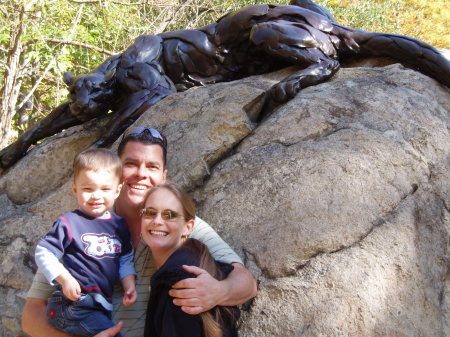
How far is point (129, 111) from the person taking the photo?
399cm

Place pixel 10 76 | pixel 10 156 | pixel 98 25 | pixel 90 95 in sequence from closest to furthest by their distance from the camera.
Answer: pixel 90 95, pixel 10 156, pixel 10 76, pixel 98 25

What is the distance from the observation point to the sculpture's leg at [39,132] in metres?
4.38

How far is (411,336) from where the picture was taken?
214 centimetres

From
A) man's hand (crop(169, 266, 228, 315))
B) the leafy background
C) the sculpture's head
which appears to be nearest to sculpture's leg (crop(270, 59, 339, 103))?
the sculpture's head

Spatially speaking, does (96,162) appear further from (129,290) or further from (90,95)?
(90,95)

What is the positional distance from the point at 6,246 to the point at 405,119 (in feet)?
8.02

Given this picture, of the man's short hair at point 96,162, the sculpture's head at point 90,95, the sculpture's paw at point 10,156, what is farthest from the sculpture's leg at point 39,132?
the man's short hair at point 96,162

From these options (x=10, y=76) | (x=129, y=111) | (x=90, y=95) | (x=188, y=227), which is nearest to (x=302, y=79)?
(x=129, y=111)

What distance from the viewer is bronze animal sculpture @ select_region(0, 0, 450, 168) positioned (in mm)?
3758

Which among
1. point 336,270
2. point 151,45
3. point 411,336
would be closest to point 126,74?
point 151,45

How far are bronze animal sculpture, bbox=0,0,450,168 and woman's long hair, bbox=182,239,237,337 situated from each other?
1.73 m

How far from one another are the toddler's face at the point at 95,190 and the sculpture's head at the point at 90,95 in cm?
223

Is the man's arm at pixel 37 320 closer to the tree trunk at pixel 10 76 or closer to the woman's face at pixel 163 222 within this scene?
the woman's face at pixel 163 222

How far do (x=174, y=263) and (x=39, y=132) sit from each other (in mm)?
3162
